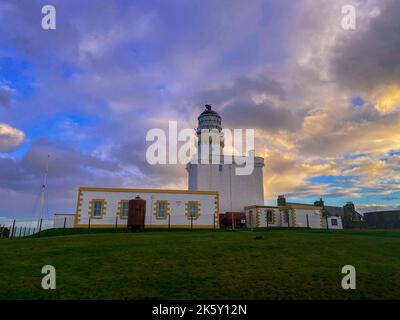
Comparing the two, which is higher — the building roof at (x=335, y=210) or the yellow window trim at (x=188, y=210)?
the building roof at (x=335, y=210)

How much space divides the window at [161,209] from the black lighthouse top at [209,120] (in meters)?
21.1

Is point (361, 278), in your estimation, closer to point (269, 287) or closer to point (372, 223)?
point (269, 287)

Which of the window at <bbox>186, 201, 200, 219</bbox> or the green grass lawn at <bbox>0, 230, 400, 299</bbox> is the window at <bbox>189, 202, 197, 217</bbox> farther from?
the green grass lawn at <bbox>0, 230, 400, 299</bbox>

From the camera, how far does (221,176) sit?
45.9 metres

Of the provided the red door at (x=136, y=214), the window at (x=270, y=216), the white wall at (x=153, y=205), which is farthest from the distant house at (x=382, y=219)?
the red door at (x=136, y=214)

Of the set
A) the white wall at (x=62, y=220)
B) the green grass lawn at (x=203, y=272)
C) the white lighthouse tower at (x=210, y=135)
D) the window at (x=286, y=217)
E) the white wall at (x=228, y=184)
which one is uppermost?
the white lighthouse tower at (x=210, y=135)

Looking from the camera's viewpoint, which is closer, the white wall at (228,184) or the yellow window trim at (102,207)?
the yellow window trim at (102,207)

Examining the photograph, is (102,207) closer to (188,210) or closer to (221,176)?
(188,210)

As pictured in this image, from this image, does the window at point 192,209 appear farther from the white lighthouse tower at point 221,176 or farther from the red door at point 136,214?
the white lighthouse tower at point 221,176

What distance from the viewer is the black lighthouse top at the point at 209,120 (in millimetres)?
50219

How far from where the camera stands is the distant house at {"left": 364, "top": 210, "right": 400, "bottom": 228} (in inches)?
1583

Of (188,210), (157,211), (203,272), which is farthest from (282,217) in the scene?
(203,272)
